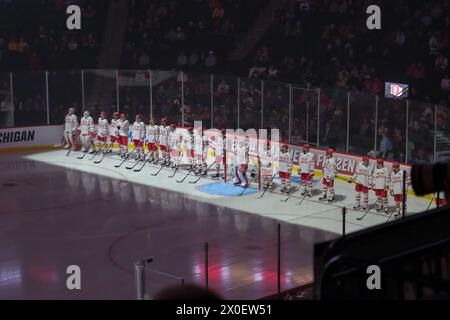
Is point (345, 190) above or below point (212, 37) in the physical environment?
below

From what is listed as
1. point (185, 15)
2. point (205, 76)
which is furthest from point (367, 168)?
point (185, 15)

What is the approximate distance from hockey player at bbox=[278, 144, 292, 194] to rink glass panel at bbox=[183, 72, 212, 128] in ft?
16.3

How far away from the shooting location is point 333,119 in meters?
19.7

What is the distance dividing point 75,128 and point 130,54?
17.7ft

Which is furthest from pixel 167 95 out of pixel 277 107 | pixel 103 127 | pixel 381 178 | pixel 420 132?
pixel 381 178

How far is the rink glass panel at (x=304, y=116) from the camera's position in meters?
20.1

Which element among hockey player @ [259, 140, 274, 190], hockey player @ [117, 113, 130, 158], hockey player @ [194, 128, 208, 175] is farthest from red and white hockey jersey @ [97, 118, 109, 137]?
hockey player @ [259, 140, 274, 190]

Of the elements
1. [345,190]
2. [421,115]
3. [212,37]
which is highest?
[212,37]

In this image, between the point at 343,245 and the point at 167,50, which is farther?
the point at 167,50

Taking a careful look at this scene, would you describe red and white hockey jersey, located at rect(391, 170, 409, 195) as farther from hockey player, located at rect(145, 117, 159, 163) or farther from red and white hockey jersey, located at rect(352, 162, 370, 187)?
hockey player, located at rect(145, 117, 159, 163)

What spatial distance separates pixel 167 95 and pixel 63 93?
2966 mm

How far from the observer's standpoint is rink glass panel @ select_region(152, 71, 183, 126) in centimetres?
2306

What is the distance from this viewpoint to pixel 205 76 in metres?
22.6
